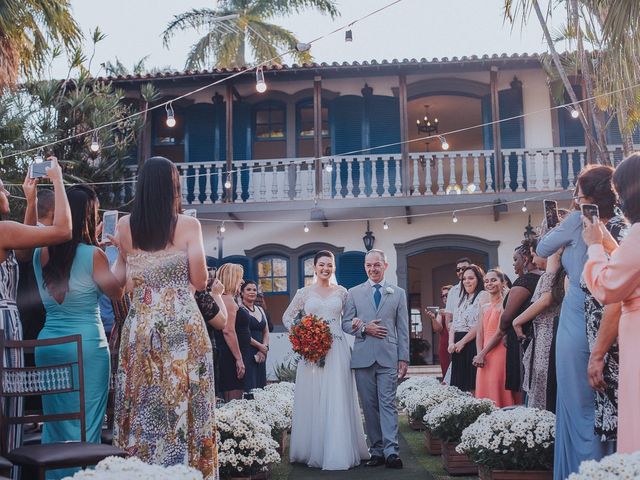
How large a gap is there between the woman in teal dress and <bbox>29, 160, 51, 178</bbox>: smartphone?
0.92 feet

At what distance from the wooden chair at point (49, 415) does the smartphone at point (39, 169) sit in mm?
867

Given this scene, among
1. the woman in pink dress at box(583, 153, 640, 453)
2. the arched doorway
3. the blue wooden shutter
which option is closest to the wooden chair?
the woman in pink dress at box(583, 153, 640, 453)

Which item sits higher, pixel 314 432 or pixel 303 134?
pixel 303 134

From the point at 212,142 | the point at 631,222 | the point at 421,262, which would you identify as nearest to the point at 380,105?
the point at 212,142

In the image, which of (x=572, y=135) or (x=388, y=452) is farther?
(x=572, y=135)

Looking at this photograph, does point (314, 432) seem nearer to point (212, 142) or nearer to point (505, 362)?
point (505, 362)

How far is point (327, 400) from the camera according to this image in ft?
24.7

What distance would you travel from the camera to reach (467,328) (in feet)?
29.7

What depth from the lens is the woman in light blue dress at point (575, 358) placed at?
4.18 m

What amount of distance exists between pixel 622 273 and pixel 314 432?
4.73 metres


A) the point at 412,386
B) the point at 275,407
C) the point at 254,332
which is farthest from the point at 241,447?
the point at 412,386

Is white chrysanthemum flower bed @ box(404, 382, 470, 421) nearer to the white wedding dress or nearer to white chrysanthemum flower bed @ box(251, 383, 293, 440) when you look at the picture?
the white wedding dress

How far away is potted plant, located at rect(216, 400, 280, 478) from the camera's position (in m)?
5.80

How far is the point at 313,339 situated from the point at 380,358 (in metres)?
0.66
